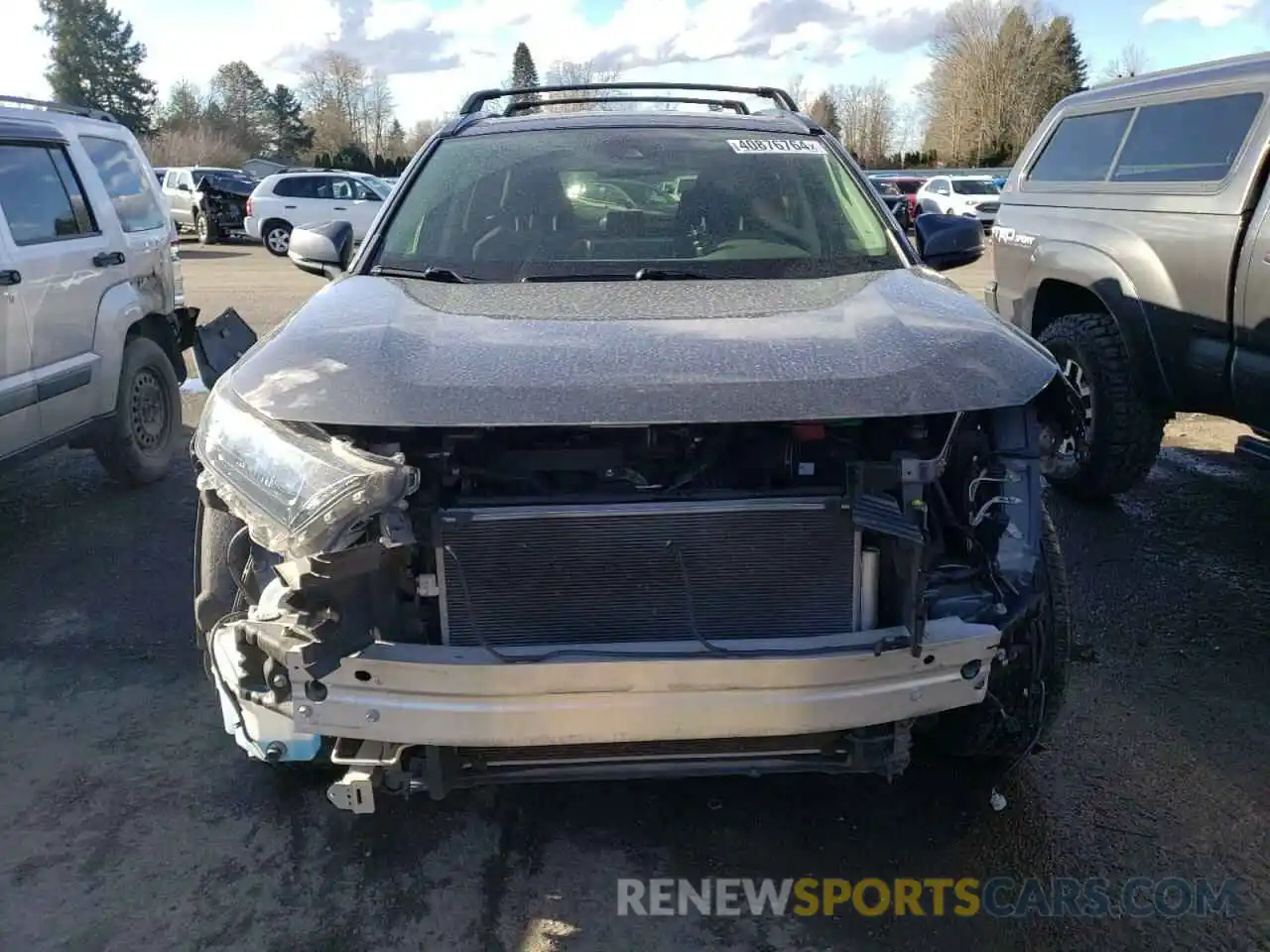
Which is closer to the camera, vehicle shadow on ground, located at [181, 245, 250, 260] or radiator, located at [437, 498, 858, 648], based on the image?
radiator, located at [437, 498, 858, 648]

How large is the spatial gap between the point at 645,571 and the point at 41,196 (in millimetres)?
4360

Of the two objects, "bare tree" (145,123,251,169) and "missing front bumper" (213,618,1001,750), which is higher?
"bare tree" (145,123,251,169)

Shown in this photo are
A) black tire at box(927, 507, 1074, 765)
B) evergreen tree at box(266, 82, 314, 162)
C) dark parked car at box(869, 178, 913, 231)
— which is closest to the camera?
black tire at box(927, 507, 1074, 765)

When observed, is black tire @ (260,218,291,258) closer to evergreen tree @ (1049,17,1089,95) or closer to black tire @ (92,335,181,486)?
black tire @ (92,335,181,486)

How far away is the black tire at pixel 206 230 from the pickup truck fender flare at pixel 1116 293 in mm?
22429

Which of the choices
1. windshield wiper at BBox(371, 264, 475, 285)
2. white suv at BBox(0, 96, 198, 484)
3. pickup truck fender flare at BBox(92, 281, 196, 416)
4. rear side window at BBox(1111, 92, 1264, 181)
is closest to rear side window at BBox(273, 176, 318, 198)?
white suv at BBox(0, 96, 198, 484)

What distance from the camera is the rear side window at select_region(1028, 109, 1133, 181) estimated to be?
17.6 feet

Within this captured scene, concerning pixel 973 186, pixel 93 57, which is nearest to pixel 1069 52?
pixel 973 186

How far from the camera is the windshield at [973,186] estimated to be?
87.0ft

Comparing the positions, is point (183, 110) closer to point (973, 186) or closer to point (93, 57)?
point (93, 57)

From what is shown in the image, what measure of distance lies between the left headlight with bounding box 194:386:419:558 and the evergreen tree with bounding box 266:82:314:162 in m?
71.9

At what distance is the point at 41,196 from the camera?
506 cm

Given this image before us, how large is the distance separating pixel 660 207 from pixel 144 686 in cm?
244

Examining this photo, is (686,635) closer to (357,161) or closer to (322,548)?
(322,548)
